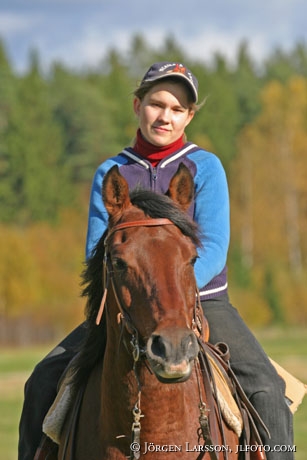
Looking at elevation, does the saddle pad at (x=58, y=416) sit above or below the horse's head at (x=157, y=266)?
below

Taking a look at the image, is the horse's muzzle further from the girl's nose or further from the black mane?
the girl's nose

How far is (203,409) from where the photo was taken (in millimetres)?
5324

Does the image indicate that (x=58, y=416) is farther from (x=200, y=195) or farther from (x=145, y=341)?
(x=200, y=195)

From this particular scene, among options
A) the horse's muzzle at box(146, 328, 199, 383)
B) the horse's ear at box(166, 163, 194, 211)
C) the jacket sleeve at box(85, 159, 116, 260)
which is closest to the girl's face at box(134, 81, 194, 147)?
the jacket sleeve at box(85, 159, 116, 260)

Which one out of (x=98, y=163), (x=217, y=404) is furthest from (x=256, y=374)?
(x=98, y=163)

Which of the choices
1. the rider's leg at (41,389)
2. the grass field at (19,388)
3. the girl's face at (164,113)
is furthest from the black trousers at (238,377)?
the grass field at (19,388)

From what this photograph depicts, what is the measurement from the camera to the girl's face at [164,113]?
652cm

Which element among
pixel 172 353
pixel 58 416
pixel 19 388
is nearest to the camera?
pixel 172 353

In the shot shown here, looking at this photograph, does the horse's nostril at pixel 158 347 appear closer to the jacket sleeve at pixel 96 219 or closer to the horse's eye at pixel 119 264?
the horse's eye at pixel 119 264

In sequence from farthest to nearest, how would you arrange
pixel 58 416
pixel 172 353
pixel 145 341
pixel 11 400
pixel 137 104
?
pixel 11 400 → pixel 137 104 → pixel 58 416 → pixel 145 341 → pixel 172 353

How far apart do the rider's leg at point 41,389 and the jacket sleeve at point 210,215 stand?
920 millimetres

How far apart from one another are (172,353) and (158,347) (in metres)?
0.10

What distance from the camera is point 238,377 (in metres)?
6.26

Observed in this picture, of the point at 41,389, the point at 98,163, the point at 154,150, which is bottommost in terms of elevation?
the point at 41,389
